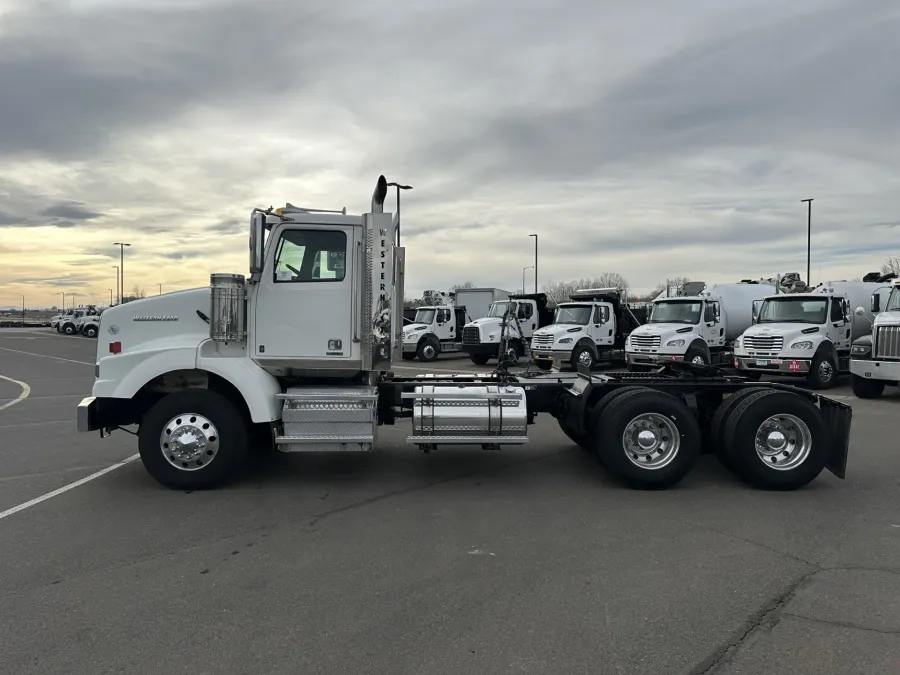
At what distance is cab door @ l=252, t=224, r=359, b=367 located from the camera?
694 cm

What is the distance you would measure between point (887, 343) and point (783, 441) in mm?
9033

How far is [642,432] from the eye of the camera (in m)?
6.88

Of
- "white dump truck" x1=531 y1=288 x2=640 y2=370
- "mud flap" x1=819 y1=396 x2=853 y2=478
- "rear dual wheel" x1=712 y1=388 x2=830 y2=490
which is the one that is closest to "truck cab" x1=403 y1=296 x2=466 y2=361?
"white dump truck" x1=531 y1=288 x2=640 y2=370

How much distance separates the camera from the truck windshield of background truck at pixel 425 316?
27.8 m

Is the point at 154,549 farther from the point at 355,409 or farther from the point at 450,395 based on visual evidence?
the point at 450,395

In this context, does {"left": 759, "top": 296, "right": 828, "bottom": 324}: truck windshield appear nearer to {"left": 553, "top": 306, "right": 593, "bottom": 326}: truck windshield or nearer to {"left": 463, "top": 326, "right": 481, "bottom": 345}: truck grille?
{"left": 553, "top": 306, "right": 593, "bottom": 326}: truck windshield

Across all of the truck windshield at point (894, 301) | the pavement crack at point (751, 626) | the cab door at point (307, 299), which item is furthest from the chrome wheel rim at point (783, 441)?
the truck windshield at point (894, 301)

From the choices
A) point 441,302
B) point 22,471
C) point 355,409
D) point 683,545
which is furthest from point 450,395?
point 441,302

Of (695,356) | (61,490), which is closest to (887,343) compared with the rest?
(695,356)

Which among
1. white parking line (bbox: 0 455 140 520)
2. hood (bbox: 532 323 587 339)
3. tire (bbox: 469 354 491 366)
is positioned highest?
hood (bbox: 532 323 587 339)

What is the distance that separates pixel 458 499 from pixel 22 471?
5.23 meters

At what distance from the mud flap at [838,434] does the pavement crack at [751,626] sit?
8.98ft

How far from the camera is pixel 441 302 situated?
1391 inches

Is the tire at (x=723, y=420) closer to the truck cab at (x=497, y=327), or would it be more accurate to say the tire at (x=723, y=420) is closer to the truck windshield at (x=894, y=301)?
the truck windshield at (x=894, y=301)
